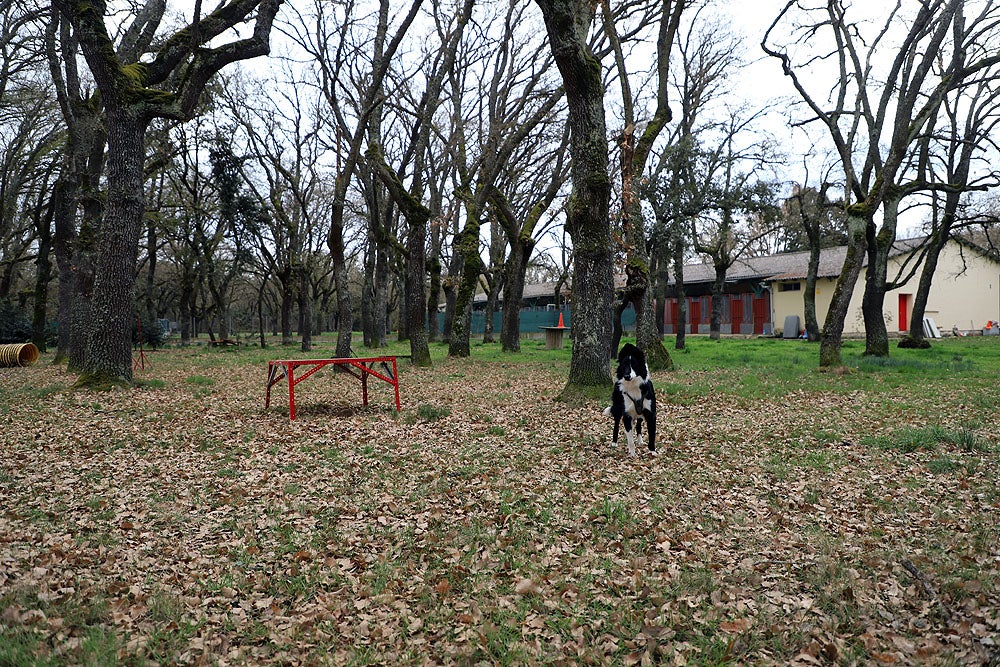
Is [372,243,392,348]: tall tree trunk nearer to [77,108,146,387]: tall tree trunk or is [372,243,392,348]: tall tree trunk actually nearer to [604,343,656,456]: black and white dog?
[77,108,146,387]: tall tree trunk

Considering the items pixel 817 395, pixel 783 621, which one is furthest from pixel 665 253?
pixel 783 621

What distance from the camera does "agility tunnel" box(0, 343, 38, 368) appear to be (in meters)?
17.0

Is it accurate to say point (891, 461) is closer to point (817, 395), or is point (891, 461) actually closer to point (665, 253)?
point (817, 395)

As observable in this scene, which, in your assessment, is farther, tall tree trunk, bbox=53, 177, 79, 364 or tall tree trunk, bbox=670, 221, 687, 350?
tall tree trunk, bbox=670, 221, 687, 350

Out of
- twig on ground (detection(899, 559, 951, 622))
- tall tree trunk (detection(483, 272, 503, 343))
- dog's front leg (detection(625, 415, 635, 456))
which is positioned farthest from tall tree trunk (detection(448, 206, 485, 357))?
twig on ground (detection(899, 559, 951, 622))

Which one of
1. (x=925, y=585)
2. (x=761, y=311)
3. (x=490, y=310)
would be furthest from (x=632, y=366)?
(x=761, y=311)

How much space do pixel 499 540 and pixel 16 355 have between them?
18.4 meters

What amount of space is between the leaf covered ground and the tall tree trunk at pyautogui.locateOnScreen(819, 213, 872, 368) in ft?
15.6

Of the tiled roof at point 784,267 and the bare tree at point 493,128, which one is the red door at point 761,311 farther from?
the bare tree at point 493,128

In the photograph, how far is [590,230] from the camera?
970 centimetres

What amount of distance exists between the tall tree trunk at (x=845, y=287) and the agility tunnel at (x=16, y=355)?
2066 cm

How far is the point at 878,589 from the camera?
3611 millimetres

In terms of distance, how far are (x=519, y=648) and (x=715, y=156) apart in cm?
2329

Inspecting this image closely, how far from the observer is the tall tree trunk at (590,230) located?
30.9 ft
